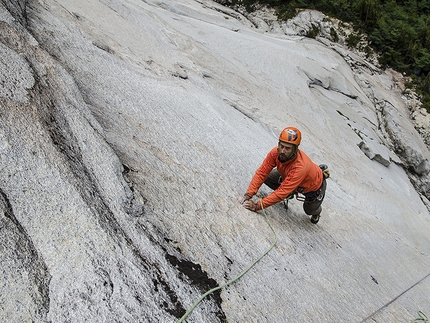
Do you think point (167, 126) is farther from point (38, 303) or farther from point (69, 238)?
point (38, 303)

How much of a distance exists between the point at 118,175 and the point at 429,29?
26991 millimetres

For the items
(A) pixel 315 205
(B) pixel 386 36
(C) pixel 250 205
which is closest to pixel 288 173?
(C) pixel 250 205

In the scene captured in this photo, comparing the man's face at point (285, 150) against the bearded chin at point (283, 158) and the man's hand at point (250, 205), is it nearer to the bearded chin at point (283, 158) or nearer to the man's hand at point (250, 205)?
the bearded chin at point (283, 158)

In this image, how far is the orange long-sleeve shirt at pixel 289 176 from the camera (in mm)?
4645

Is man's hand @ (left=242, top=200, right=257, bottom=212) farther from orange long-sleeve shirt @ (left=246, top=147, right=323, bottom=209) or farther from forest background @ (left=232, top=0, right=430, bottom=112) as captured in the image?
forest background @ (left=232, top=0, right=430, bottom=112)

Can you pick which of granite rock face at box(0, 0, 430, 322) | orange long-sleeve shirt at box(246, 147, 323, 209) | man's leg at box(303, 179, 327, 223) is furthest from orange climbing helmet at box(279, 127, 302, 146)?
man's leg at box(303, 179, 327, 223)

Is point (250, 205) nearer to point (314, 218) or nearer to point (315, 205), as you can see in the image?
point (315, 205)

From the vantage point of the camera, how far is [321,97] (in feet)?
48.2

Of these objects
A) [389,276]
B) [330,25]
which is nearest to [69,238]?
[389,276]

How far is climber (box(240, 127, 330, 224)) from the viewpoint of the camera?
14.7ft

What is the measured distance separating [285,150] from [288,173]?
443 mm

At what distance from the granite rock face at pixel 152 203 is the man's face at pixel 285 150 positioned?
0.96 metres

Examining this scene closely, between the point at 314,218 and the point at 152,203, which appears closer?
the point at 152,203

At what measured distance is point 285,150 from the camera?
A: 4512 millimetres
